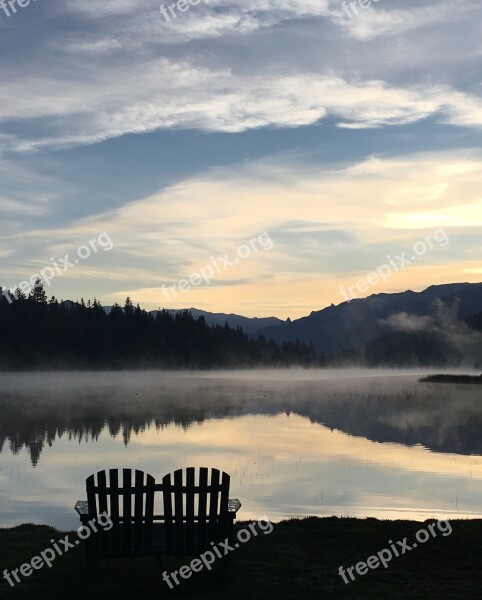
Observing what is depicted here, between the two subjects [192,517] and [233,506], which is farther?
[233,506]

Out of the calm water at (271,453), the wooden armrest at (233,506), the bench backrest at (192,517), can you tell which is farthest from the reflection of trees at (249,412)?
the bench backrest at (192,517)

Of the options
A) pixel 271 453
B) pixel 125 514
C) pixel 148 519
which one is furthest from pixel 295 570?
pixel 271 453

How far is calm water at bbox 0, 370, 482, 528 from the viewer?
24.2 m

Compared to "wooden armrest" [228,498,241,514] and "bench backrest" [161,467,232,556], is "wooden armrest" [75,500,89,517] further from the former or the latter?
"wooden armrest" [228,498,241,514]

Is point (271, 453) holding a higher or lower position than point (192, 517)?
lower

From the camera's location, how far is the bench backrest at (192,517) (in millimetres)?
13969

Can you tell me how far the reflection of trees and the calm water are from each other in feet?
0.42

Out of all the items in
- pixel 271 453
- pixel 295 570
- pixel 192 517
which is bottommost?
pixel 271 453

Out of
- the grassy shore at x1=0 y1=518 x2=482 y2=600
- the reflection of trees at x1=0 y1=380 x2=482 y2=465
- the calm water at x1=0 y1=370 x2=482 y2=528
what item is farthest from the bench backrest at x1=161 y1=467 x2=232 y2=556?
the reflection of trees at x1=0 y1=380 x2=482 y2=465

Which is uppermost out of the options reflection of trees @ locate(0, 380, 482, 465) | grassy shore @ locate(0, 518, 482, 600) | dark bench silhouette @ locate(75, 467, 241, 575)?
dark bench silhouette @ locate(75, 467, 241, 575)

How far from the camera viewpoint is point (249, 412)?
206 feet

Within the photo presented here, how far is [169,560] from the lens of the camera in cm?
1572

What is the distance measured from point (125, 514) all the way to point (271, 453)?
2335cm

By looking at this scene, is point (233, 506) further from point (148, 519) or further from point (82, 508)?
point (82, 508)
